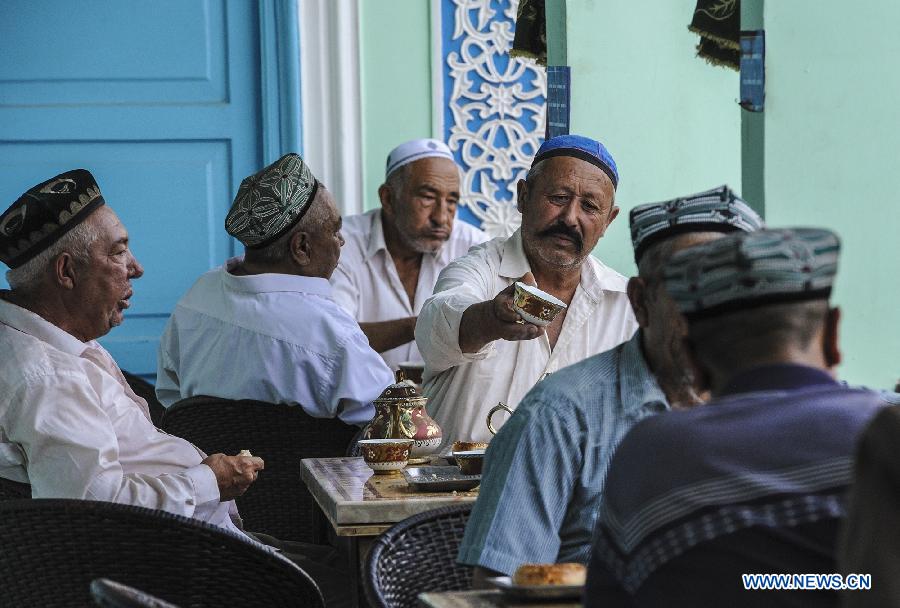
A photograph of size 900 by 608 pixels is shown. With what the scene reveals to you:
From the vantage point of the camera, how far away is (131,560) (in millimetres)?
2371

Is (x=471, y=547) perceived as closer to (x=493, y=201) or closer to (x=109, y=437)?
(x=109, y=437)

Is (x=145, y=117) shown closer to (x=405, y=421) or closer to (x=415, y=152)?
(x=415, y=152)

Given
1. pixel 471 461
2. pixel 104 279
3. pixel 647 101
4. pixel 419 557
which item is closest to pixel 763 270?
pixel 419 557

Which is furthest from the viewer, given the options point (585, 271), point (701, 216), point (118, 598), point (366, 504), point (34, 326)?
point (585, 271)

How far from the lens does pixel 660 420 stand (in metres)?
1.44

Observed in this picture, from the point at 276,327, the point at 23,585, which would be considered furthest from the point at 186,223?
the point at 23,585

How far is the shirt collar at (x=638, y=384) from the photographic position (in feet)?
6.95

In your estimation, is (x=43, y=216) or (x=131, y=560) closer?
(x=131, y=560)

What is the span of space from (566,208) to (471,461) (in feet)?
3.31

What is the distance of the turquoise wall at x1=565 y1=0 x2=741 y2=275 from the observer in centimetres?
467

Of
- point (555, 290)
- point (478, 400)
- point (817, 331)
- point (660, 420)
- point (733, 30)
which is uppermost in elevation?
point (733, 30)

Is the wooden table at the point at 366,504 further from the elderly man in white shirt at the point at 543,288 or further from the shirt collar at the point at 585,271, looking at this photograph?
the shirt collar at the point at 585,271

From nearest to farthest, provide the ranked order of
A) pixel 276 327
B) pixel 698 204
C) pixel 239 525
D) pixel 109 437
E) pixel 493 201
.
Result: pixel 698 204
pixel 109 437
pixel 239 525
pixel 276 327
pixel 493 201

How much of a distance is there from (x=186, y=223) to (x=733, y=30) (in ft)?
8.83
